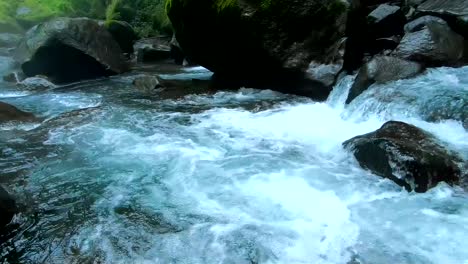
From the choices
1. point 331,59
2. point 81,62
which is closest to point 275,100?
point 331,59

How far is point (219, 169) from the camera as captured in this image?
5797mm


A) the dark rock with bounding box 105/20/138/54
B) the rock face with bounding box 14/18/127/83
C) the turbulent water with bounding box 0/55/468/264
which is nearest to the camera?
the turbulent water with bounding box 0/55/468/264

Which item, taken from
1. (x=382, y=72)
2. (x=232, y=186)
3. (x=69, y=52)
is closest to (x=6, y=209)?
Answer: (x=232, y=186)

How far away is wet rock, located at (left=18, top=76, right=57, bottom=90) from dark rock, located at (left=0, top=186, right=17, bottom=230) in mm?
8224

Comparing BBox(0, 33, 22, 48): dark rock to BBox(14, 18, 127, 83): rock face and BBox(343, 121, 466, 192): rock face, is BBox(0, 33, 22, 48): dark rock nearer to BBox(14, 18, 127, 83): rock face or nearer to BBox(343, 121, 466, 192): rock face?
BBox(14, 18, 127, 83): rock face

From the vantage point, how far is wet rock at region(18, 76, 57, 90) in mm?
12203

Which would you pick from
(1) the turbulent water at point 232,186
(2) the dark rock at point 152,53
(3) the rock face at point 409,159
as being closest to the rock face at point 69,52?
(2) the dark rock at point 152,53

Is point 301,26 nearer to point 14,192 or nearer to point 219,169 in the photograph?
point 219,169

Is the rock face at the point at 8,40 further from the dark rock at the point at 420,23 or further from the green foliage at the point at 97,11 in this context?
the dark rock at the point at 420,23

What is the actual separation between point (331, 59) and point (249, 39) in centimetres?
174

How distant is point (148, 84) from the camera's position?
10.9m

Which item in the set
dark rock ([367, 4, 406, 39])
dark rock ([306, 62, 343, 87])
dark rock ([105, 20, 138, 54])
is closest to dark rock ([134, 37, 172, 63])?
dark rock ([105, 20, 138, 54])

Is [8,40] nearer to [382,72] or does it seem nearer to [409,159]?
[382,72]

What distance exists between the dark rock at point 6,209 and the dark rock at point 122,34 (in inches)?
484
